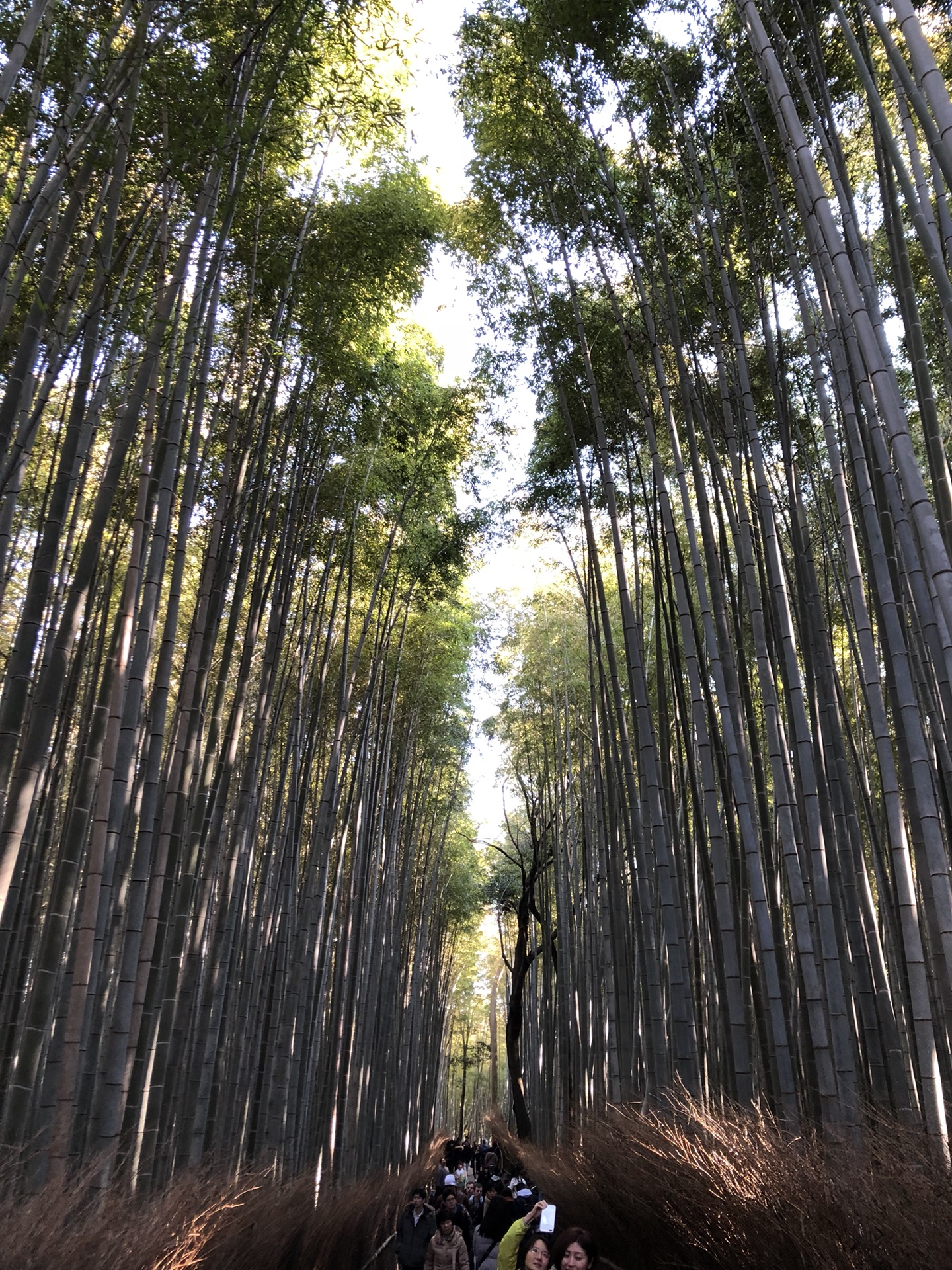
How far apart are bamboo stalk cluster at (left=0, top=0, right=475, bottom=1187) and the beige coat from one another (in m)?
0.91

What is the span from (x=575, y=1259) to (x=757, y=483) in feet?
8.97

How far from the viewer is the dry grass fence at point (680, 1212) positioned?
5.41 ft

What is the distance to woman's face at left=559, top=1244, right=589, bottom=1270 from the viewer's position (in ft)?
7.48

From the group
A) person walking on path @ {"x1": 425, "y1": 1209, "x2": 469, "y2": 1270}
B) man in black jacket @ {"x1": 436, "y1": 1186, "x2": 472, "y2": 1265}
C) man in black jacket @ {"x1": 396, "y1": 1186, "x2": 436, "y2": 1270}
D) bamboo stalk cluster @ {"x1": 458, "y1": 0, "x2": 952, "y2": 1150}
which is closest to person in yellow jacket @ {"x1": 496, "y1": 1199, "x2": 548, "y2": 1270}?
bamboo stalk cluster @ {"x1": 458, "y1": 0, "x2": 952, "y2": 1150}

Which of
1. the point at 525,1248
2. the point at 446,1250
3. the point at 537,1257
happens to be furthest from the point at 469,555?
the point at 537,1257

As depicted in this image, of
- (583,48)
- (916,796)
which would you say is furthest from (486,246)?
(916,796)

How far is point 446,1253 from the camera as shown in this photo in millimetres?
4328

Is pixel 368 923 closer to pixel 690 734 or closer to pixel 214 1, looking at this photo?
pixel 690 734

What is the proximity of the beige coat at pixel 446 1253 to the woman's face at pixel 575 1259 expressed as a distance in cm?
249

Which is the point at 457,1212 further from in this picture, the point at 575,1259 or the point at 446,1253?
the point at 575,1259

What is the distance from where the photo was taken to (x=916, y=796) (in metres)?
2.46

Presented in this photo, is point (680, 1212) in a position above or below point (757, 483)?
below

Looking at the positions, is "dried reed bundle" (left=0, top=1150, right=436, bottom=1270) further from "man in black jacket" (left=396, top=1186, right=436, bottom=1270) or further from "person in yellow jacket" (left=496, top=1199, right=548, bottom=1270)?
"person in yellow jacket" (left=496, top=1199, right=548, bottom=1270)

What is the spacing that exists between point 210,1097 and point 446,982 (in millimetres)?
13427
